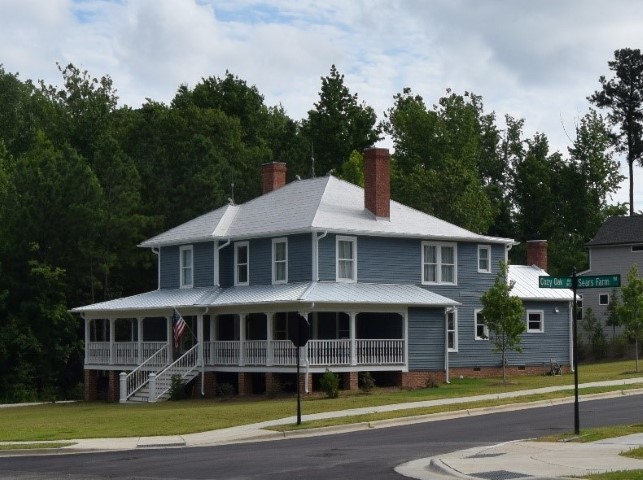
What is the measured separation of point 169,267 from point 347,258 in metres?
9.89

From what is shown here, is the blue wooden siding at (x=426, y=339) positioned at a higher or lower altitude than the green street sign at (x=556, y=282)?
lower

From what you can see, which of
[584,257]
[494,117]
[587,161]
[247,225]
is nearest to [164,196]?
[247,225]

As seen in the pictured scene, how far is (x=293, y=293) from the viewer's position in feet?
157

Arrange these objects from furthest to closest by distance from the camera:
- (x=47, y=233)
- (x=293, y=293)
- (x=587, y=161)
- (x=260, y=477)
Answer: (x=587, y=161) → (x=47, y=233) → (x=293, y=293) → (x=260, y=477)

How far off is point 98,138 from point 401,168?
2454 cm

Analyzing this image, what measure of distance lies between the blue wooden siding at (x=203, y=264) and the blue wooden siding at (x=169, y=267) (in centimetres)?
135

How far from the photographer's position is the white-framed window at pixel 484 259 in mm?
56250

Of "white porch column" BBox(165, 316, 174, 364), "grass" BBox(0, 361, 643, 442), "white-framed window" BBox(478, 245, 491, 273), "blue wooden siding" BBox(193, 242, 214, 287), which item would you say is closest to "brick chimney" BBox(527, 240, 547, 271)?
"white-framed window" BBox(478, 245, 491, 273)

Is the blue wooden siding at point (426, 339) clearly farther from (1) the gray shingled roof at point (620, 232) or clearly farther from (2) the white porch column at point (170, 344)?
(1) the gray shingled roof at point (620, 232)

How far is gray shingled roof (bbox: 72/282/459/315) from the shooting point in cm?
4725

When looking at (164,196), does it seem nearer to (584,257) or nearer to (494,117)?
(584,257)

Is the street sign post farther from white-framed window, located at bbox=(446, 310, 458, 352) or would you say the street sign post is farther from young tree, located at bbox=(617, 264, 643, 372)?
white-framed window, located at bbox=(446, 310, 458, 352)

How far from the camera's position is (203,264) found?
5494cm

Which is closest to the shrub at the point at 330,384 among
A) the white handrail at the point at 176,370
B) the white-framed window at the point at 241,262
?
the white handrail at the point at 176,370
